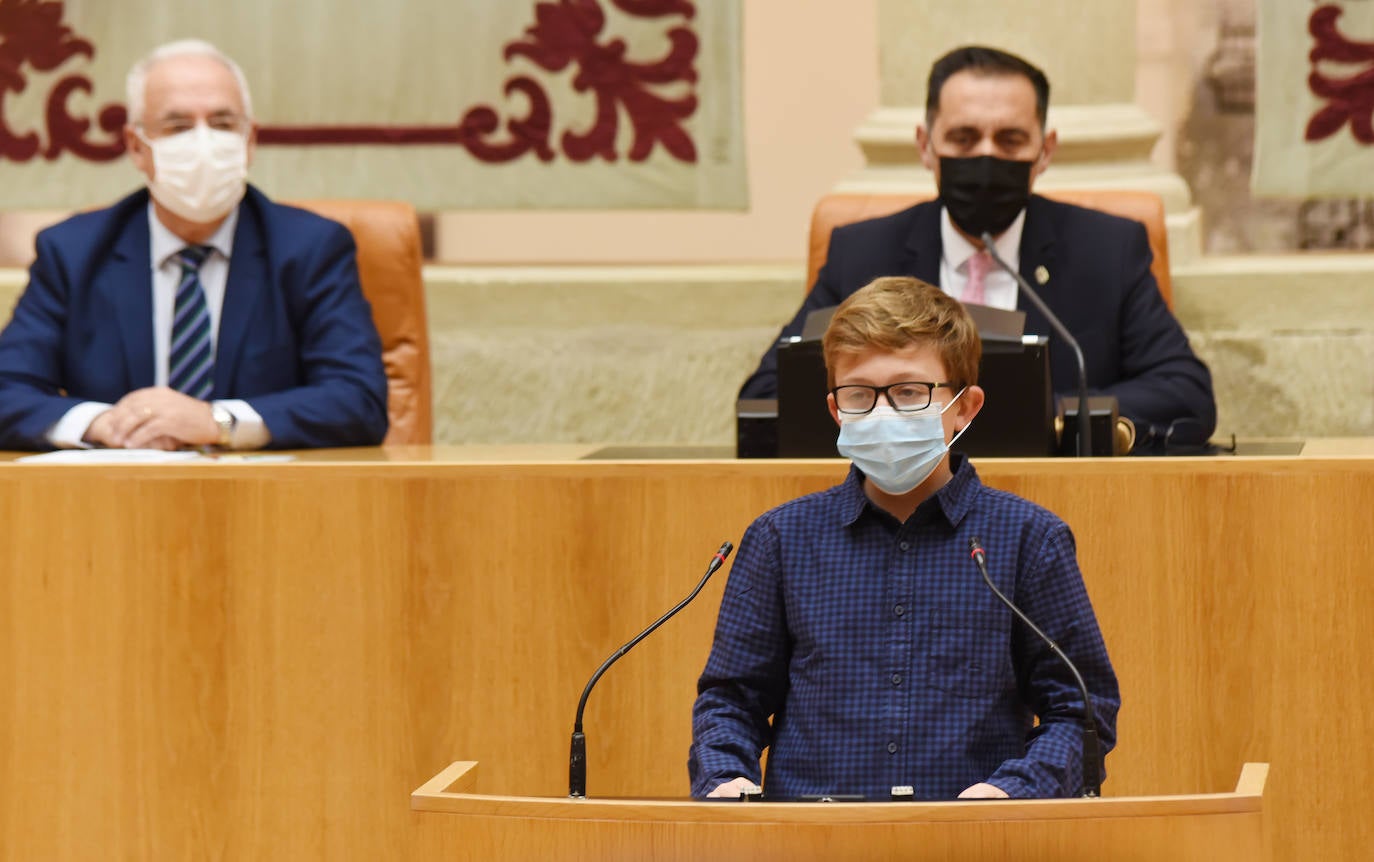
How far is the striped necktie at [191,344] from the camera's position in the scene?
3.73m

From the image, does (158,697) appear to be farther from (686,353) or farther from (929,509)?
(686,353)

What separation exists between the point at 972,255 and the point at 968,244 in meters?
0.02

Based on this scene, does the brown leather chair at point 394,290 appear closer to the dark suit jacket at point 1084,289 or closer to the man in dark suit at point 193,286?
the man in dark suit at point 193,286

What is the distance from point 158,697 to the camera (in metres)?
2.91

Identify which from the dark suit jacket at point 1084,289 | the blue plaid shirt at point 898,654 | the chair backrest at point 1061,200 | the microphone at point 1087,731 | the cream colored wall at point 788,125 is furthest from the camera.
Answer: the cream colored wall at point 788,125

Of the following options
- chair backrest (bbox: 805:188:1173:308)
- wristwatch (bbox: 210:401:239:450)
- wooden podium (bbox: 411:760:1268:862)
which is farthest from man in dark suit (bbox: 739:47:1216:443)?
wooden podium (bbox: 411:760:1268:862)

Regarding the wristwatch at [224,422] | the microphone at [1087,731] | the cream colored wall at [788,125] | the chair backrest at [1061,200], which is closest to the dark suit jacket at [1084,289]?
the chair backrest at [1061,200]

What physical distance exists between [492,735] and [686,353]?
2.17 m

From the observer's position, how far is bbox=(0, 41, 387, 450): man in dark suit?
3719 mm

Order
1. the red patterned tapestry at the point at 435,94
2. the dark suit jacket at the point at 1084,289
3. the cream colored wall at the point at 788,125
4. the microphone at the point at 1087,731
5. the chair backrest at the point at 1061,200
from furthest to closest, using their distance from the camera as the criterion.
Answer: the cream colored wall at the point at 788,125 < the red patterned tapestry at the point at 435,94 < the chair backrest at the point at 1061,200 < the dark suit jacket at the point at 1084,289 < the microphone at the point at 1087,731

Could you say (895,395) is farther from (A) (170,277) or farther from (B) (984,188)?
(A) (170,277)

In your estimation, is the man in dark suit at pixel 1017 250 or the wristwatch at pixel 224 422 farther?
the man in dark suit at pixel 1017 250

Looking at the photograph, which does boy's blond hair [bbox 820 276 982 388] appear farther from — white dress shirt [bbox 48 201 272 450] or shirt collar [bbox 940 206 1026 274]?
white dress shirt [bbox 48 201 272 450]

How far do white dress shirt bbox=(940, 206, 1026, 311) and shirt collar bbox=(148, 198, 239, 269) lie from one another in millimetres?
1290
